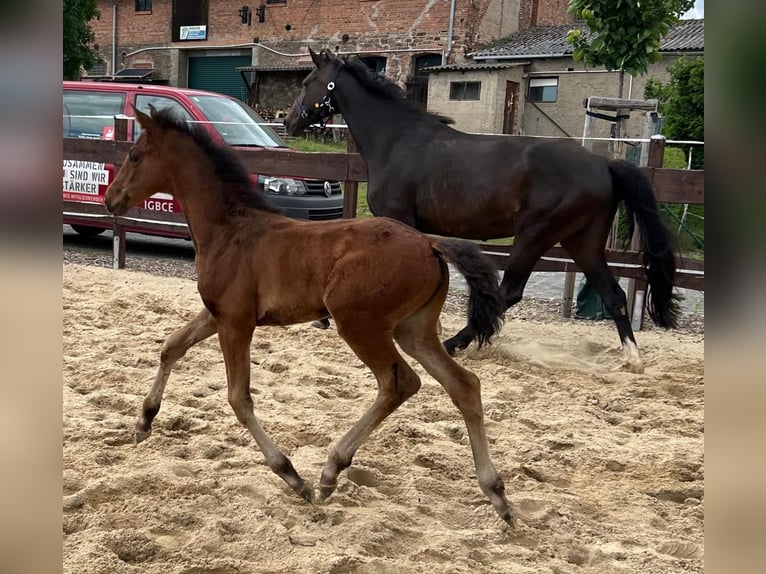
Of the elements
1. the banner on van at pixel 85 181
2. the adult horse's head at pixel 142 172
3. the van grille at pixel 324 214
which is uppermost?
the adult horse's head at pixel 142 172

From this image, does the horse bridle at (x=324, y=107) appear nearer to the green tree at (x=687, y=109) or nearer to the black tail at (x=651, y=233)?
the black tail at (x=651, y=233)

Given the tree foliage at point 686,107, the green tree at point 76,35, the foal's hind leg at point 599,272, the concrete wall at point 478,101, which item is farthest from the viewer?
the concrete wall at point 478,101

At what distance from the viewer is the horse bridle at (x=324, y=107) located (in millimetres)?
5973

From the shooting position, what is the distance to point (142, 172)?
3.41m

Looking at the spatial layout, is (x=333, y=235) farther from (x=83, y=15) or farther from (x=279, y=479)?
(x=83, y=15)

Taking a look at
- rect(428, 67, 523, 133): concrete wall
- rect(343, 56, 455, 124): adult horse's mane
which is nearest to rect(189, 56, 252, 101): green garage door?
rect(428, 67, 523, 133): concrete wall

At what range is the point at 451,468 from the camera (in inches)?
127

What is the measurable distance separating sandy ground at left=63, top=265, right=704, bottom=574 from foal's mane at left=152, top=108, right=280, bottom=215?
1.10m

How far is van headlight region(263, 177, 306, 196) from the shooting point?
8.20m

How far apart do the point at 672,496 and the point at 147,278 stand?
560 centimetres

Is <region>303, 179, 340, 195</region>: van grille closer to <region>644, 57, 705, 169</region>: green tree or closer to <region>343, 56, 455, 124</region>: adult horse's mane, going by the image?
<region>343, 56, 455, 124</region>: adult horse's mane

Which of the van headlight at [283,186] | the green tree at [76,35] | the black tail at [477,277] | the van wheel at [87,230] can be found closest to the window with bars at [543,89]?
the green tree at [76,35]

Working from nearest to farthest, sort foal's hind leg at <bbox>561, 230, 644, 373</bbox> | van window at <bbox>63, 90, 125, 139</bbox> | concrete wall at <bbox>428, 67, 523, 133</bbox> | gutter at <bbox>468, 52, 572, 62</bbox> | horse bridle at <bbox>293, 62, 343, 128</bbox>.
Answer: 1. foal's hind leg at <bbox>561, 230, 644, 373</bbox>
2. horse bridle at <bbox>293, 62, 343, 128</bbox>
3. van window at <bbox>63, 90, 125, 139</bbox>
4. concrete wall at <bbox>428, 67, 523, 133</bbox>
5. gutter at <bbox>468, 52, 572, 62</bbox>
